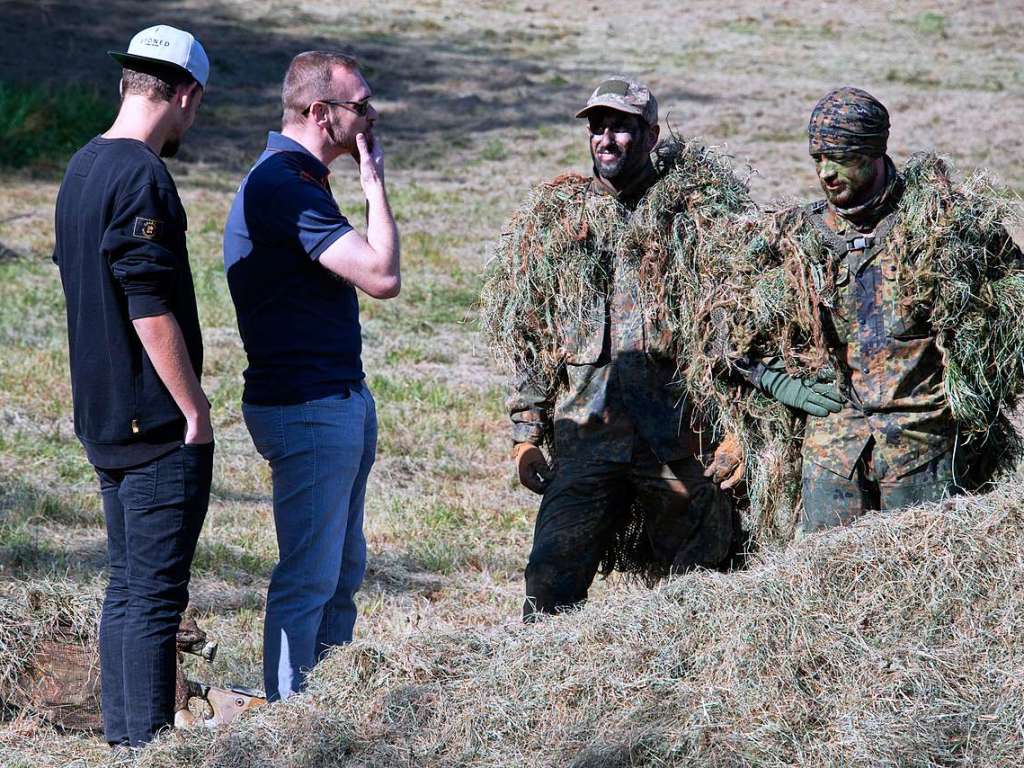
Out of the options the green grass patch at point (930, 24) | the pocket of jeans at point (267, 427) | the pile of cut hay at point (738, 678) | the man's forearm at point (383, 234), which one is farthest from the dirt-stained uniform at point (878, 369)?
the green grass patch at point (930, 24)

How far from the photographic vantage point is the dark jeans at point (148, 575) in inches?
150

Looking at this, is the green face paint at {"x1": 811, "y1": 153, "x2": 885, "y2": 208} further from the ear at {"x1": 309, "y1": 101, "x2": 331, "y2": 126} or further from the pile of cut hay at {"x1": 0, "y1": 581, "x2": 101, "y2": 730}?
the pile of cut hay at {"x1": 0, "y1": 581, "x2": 101, "y2": 730}

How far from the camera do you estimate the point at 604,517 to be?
16.1ft

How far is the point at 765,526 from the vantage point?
4742 millimetres

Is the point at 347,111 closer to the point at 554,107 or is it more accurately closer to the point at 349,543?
the point at 349,543

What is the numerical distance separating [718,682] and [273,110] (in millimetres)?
17842

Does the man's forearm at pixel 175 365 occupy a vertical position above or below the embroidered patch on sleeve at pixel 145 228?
below

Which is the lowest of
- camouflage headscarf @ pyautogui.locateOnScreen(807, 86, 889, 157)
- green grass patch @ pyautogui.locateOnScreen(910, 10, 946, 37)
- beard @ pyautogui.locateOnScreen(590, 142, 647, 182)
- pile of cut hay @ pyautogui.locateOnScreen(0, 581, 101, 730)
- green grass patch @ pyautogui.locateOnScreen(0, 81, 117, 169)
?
pile of cut hay @ pyautogui.locateOnScreen(0, 581, 101, 730)

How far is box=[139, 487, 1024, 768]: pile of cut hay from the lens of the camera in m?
3.46

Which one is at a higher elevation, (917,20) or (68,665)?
(917,20)

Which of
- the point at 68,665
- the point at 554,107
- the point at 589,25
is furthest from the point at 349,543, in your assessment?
the point at 589,25

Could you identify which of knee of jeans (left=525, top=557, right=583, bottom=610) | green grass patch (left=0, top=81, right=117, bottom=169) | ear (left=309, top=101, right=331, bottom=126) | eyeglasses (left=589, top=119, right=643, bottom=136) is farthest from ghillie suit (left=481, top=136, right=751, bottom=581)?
green grass patch (left=0, top=81, right=117, bottom=169)

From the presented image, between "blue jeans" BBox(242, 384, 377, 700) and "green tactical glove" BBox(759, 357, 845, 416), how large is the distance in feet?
4.27

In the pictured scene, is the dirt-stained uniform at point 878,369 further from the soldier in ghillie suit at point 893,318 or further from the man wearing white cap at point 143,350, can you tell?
the man wearing white cap at point 143,350
